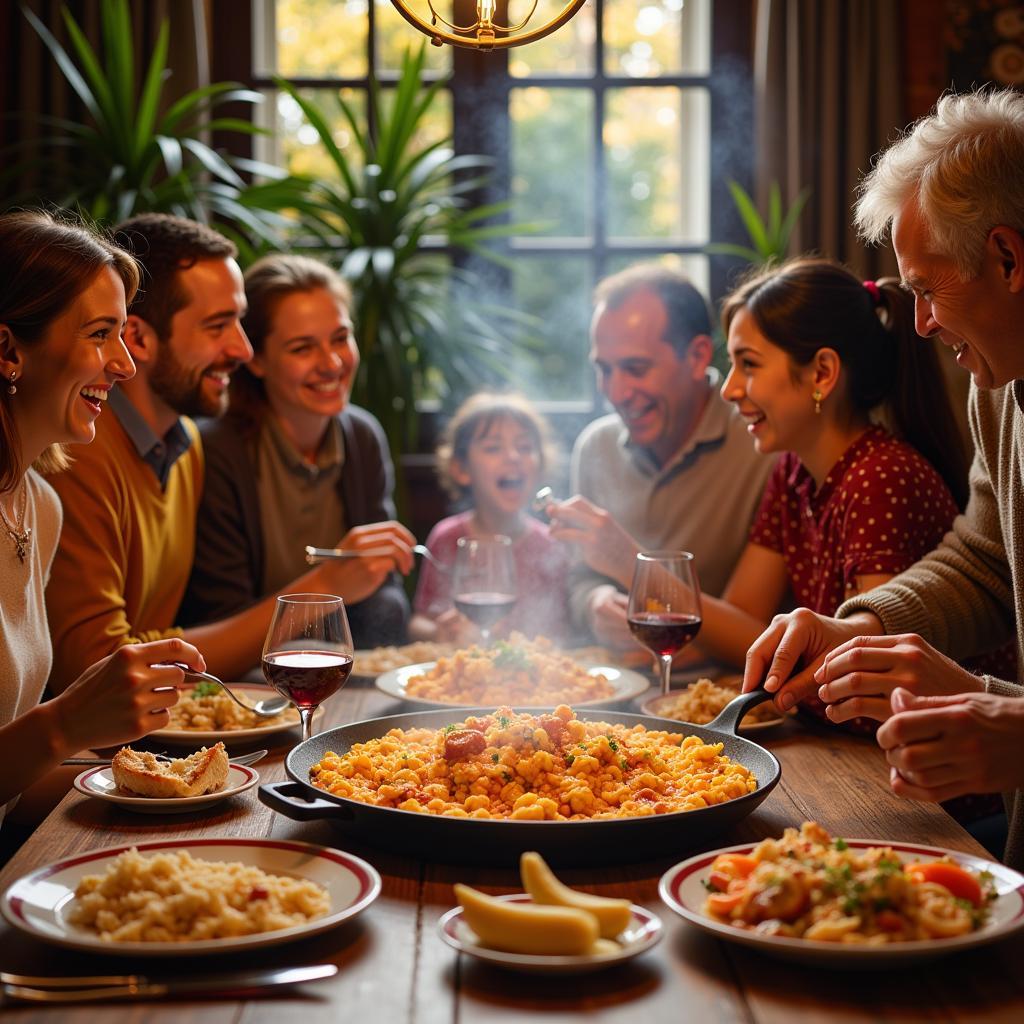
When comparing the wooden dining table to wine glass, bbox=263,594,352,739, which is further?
wine glass, bbox=263,594,352,739

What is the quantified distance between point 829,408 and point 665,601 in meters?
0.72

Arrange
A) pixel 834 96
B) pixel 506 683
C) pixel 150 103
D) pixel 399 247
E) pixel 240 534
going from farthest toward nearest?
pixel 834 96 < pixel 399 247 < pixel 150 103 < pixel 240 534 < pixel 506 683

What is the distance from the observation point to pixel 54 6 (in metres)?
4.21

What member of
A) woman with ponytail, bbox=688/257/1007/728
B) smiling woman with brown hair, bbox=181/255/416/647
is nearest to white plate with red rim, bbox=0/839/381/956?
woman with ponytail, bbox=688/257/1007/728

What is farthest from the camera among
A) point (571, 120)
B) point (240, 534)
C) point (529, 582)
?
point (571, 120)

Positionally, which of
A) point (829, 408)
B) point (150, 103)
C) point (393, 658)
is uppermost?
point (150, 103)

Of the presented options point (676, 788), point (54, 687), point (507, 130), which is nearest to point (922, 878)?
point (676, 788)

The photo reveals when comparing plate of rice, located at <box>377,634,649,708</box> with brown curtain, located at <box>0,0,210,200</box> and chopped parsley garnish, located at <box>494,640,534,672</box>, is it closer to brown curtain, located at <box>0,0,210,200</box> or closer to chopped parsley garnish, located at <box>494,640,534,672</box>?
chopped parsley garnish, located at <box>494,640,534,672</box>

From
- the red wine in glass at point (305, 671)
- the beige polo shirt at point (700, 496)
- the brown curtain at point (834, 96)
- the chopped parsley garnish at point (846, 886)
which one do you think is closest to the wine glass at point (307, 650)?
the red wine in glass at point (305, 671)

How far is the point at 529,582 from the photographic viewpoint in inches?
133

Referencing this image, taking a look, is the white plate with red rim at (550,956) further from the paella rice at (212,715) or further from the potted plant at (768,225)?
the potted plant at (768,225)

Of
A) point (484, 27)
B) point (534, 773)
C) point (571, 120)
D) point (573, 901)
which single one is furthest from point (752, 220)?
point (573, 901)

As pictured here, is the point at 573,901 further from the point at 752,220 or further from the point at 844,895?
the point at 752,220

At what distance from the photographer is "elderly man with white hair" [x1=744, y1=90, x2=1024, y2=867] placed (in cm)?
126
